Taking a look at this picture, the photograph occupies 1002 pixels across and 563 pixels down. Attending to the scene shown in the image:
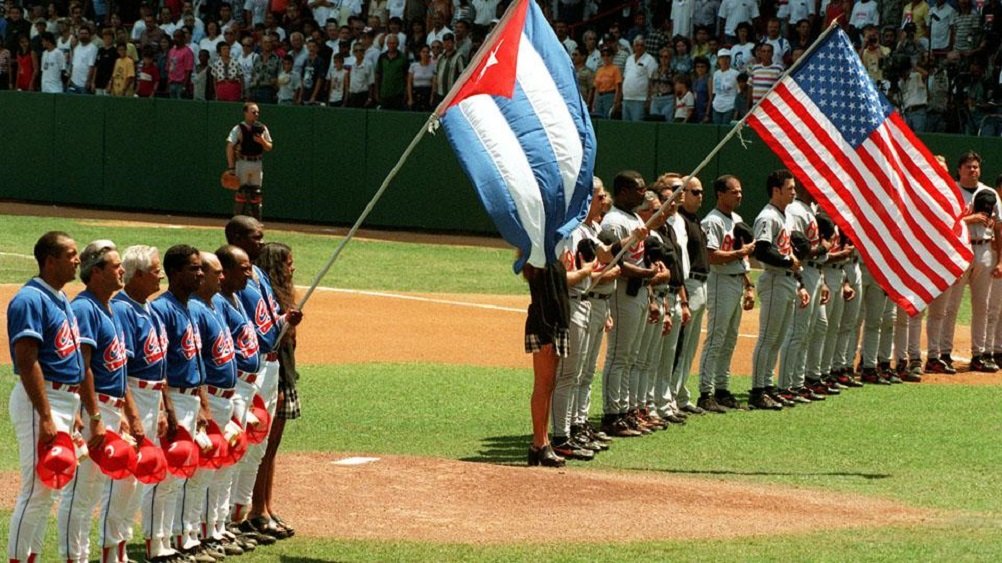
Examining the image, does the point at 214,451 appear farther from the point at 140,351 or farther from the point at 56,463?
the point at 56,463

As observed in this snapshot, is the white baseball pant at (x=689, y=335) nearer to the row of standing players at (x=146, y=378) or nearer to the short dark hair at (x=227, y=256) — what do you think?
the row of standing players at (x=146, y=378)

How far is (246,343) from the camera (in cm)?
879

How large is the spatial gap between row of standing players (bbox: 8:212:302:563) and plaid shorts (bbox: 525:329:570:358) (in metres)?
2.62

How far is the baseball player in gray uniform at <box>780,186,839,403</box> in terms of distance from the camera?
15.1 meters

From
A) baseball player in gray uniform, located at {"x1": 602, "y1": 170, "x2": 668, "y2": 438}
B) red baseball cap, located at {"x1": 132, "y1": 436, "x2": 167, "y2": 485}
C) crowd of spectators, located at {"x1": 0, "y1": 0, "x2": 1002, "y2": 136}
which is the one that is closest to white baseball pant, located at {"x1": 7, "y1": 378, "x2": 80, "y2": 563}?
red baseball cap, located at {"x1": 132, "y1": 436, "x2": 167, "y2": 485}

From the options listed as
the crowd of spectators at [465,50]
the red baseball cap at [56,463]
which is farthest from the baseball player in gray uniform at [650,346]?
the crowd of spectators at [465,50]

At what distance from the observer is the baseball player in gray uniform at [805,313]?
15.1 m

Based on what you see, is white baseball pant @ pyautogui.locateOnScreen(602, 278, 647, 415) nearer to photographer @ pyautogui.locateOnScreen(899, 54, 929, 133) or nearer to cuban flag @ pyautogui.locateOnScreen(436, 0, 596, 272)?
cuban flag @ pyautogui.locateOnScreen(436, 0, 596, 272)

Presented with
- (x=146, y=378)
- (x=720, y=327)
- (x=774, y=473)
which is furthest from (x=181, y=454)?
(x=720, y=327)

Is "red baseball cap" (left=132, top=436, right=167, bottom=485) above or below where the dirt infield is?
above

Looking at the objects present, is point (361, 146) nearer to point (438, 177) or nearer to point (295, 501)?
point (438, 177)

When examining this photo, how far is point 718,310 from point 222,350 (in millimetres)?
6904

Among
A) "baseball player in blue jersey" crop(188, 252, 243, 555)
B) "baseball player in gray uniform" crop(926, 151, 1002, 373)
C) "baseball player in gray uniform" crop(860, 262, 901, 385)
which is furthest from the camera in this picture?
"baseball player in gray uniform" crop(926, 151, 1002, 373)

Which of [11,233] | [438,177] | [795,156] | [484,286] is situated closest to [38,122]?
[11,233]
